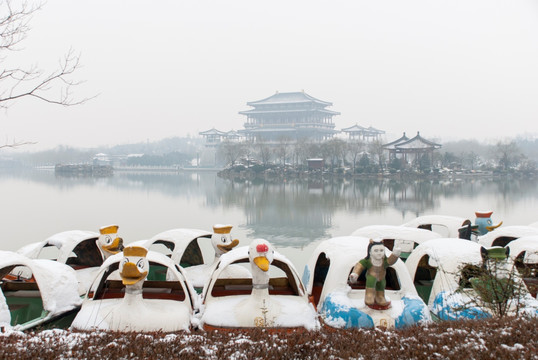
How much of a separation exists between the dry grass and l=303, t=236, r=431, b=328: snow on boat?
919 mm

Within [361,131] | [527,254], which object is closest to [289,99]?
[361,131]

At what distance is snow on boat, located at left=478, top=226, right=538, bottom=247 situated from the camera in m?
7.71

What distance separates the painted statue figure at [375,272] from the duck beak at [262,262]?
0.88 meters

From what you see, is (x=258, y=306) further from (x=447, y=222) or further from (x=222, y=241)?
(x=447, y=222)

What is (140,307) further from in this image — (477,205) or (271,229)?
(477,205)

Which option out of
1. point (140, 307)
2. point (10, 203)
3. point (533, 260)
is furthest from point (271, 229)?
point (10, 203)

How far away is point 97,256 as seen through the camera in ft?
26.3

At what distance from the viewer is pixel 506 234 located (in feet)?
25.8

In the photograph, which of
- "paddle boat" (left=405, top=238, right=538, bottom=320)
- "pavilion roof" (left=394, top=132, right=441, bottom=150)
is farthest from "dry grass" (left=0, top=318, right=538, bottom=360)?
"pavilion roof" (left=394, top=132, right=441, bottom=150)

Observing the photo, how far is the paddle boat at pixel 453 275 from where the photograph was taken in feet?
16.2

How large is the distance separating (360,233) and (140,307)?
4.58 meters

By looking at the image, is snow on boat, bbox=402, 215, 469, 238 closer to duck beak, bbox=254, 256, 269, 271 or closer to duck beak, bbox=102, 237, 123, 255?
duck beak, bbox=254, 256, 269, 271

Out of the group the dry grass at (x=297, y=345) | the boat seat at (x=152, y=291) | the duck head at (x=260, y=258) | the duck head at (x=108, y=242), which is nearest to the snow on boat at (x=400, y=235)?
the duck head at (x=260, y=258)

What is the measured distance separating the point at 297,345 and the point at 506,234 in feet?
19.0
